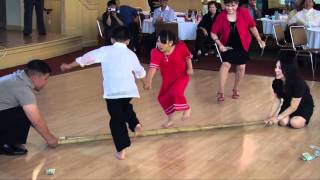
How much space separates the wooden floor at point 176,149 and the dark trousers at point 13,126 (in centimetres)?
16

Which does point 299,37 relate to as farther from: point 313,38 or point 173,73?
point 173,73

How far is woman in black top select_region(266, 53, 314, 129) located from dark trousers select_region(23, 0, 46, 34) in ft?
21.2

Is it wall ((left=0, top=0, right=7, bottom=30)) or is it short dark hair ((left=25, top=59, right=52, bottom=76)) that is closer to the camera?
short dark hair ((left=25, top=59, right=52, bottom=76))

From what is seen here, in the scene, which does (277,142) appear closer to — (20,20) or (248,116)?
(248,116)

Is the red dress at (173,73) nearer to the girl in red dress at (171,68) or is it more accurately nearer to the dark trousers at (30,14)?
the girl in red dress at (171,68)

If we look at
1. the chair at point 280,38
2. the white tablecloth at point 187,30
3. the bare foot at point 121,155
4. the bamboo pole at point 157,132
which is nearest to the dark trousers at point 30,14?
the white tablecloth at point 187,30

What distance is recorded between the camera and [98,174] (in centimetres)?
359

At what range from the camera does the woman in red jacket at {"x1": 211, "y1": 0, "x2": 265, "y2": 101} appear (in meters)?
5.75

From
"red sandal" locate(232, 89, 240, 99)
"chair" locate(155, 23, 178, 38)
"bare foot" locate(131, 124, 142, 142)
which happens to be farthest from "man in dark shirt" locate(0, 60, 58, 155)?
"chair" locate(155, 23, 178, 38)

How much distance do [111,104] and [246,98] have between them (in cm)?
273

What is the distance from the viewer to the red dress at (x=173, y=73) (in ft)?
15.1

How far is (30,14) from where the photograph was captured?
9.89m

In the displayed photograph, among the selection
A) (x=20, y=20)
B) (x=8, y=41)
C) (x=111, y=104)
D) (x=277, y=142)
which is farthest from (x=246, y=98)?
(x=20, y=20)

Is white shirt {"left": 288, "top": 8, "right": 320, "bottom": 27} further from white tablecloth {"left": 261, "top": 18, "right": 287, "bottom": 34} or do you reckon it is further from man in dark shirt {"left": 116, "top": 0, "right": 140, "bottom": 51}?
man in dark shirt {"left": 116, "top": 0, "right": 140, "bottom": 51}
